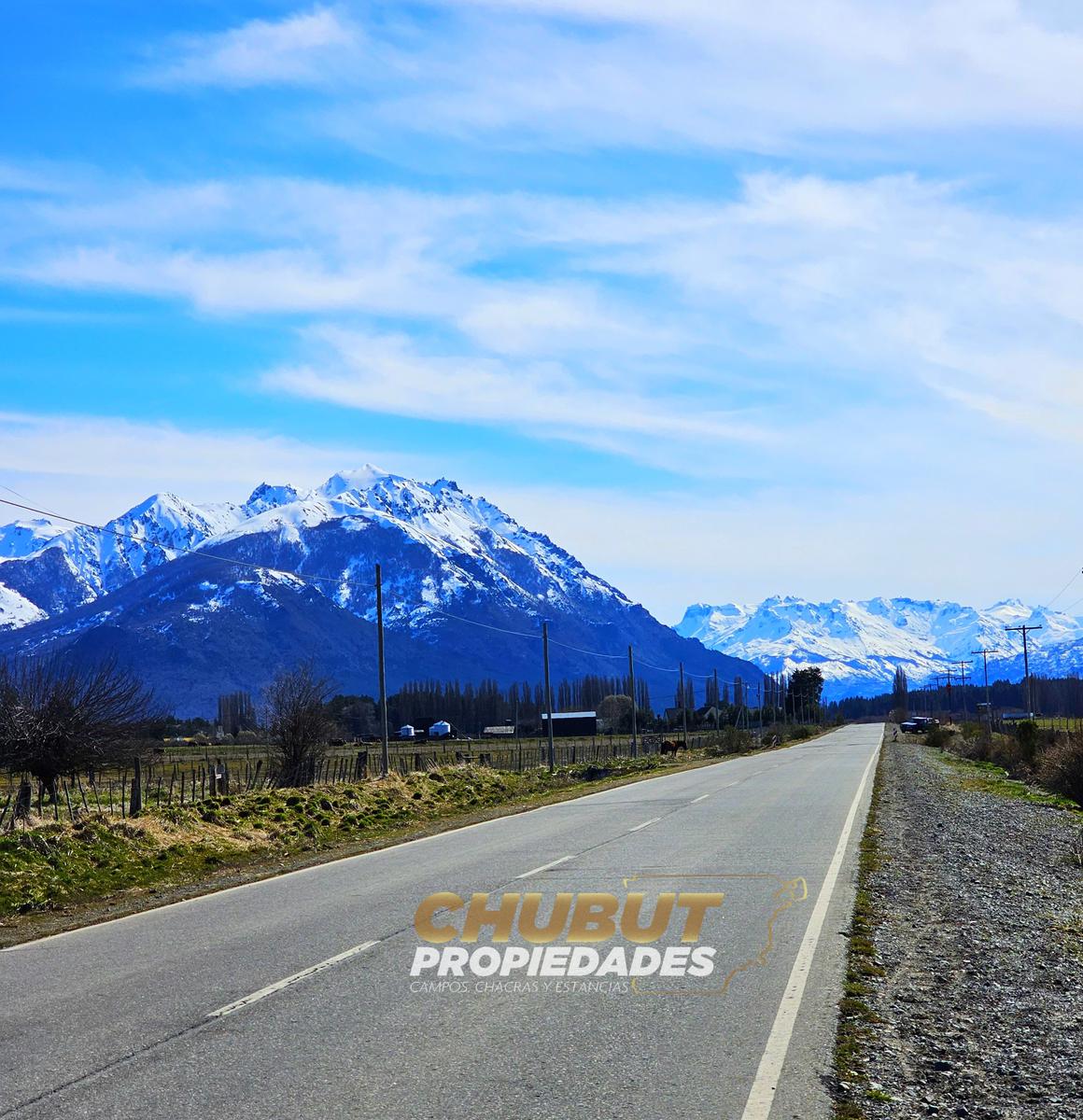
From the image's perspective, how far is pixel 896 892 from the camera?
13867 mm

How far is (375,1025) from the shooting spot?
7758 mm

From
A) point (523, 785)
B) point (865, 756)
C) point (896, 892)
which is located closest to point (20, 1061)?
point (896, 892)

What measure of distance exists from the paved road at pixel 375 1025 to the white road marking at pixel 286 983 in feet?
0.26

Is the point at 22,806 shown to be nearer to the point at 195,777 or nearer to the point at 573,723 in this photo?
the point at 195,777

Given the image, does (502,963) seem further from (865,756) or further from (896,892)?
(865,756)

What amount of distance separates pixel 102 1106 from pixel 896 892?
397 inches

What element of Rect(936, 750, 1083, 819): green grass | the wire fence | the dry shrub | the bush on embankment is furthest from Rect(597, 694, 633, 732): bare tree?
the dry shrub

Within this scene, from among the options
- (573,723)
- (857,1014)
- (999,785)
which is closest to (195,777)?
(999,785)

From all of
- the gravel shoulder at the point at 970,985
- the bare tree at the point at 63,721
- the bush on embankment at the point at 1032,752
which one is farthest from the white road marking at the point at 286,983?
the bare tree at the point at 63,721

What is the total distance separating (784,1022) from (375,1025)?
8.89 ft

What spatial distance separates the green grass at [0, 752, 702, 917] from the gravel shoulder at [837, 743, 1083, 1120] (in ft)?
33.0

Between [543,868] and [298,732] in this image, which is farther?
[298,732]

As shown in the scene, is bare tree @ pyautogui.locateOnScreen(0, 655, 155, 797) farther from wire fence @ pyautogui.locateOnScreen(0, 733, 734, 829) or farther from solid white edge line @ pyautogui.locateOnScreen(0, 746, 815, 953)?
solid white edge line @ pyautogui.locateOnScreen(0, 746, 815, 953)

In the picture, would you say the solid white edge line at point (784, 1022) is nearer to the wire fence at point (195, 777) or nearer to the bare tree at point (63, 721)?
the wire fence at point (195, 777)
